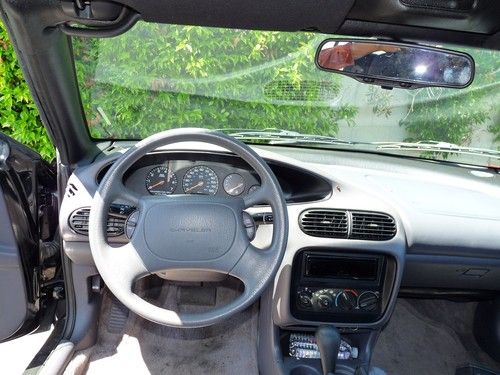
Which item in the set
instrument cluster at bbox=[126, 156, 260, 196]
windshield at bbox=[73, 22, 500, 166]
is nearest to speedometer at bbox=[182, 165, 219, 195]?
instrument cluster at bbox=[126, 156, 260, 196]

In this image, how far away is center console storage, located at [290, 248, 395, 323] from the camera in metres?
2.34

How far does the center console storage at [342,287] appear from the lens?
2.34 m

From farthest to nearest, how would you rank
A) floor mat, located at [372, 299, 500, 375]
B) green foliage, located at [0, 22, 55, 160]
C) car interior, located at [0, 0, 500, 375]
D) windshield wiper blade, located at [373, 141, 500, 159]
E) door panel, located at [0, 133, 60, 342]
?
green foliage, located at [0, 22, 55, 160], floor mat, located at [372, 299, 500, 375], windshield wiper blade, located at [373, 141, 500, 159], door panel, located at [0, 133, 60, 342], car interior, located at [0, 0, 500, 375]

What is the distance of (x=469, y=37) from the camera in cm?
172

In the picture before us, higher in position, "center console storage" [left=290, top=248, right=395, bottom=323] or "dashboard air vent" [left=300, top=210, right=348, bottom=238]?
"dashboard air vent" [left=300, top=210, right=348, bottom=238]

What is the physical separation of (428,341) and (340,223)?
144 cm

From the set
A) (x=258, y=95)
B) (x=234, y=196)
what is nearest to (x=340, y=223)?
(x=234, y=196)

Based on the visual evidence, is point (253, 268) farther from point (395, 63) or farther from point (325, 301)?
point (395, 63)

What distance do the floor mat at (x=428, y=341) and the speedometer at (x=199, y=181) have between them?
1.48 metres

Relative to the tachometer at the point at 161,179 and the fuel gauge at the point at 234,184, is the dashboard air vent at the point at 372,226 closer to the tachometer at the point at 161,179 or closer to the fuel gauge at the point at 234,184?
the fuel gauge at the point at 234,184

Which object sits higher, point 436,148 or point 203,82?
point 203,82

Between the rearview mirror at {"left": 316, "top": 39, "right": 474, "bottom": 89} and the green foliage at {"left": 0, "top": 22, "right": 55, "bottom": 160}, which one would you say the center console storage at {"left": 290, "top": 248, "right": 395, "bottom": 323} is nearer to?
the rearview mirror at {"left": 316, "top": 39, "right": 474, "bottom": 89}

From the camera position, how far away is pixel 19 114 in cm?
363

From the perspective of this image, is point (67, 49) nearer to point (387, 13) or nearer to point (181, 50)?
point (181, 50)
